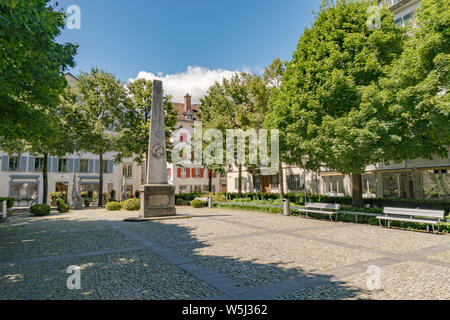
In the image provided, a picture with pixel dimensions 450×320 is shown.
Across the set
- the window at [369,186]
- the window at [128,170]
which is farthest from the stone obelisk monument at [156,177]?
the window at [128,170]

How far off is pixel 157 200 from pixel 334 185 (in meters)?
17.7

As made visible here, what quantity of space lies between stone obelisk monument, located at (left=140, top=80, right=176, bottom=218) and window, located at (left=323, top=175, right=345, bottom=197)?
1653 cm

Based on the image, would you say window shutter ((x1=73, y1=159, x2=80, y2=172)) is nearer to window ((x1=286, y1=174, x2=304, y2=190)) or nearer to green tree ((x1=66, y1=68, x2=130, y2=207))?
green tree ((x1=66, y1=68, x2=130, y2=207))

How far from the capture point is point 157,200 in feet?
52.2

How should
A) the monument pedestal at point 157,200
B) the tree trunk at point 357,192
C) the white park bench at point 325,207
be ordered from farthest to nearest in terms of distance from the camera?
the tree trunk at point 357,192
the monument pedestal at point 157,200
the white park bench at point 325,207

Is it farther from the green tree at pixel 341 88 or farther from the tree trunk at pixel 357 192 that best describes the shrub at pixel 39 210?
the tree trunk at pixel 357 192

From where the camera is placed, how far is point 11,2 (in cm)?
519

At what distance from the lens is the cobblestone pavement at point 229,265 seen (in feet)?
16.4

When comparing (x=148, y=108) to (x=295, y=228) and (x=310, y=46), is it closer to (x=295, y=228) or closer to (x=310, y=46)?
(x=310, y=46)

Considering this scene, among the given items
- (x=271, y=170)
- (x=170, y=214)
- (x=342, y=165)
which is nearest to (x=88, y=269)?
(x=170, y=214)

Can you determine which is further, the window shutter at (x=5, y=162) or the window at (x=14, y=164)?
the window at (x=14, y=164)

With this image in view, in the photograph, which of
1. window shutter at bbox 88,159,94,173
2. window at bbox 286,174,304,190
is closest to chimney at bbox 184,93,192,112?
window shutter at bbox 88,159,94,173

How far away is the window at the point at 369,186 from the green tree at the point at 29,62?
926 inches
